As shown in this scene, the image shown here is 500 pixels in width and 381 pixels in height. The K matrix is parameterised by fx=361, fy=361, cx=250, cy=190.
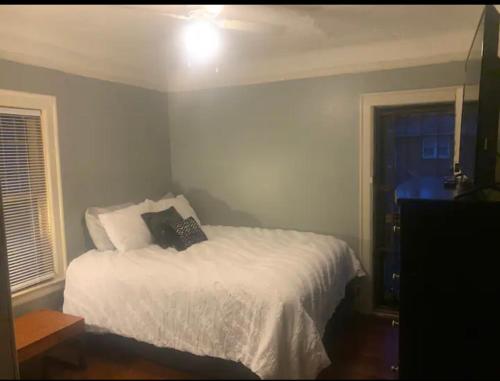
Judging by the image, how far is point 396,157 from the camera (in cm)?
300

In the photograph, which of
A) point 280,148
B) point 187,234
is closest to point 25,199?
point 187,234

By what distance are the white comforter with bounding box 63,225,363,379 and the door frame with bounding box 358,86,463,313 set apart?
0.39 meters

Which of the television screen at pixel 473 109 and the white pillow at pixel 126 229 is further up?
the television screen at pixel 473 109

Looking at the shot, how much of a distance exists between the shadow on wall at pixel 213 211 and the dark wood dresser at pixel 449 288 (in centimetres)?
246

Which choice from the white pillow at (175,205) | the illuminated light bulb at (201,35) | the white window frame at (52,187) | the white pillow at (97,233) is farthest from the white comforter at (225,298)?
the illuminated light bulb at (201,35)

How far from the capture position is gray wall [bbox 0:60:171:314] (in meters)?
2.64

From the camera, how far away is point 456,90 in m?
2.61

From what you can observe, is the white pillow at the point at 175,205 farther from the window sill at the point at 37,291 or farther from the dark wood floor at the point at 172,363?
the dark wood floor at the point at 172,363

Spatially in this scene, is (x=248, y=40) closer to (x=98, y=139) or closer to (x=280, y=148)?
(x=280, y=148)

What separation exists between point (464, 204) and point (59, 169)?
8.49ft

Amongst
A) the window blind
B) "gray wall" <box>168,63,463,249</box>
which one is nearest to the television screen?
"gray wall" <box>168,63,463,249</box>

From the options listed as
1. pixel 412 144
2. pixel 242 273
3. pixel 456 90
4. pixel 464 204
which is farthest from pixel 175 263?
pixel 456 90

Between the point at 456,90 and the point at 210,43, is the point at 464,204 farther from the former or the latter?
the point at 456,90

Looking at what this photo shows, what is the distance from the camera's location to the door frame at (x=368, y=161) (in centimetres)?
274
